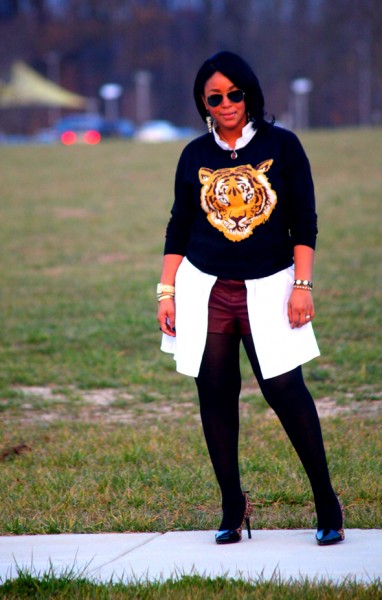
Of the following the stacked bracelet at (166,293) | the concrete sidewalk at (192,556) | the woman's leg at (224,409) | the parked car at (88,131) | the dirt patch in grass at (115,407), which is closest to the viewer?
the concrete sidewalk at (192,556)

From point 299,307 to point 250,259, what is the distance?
259 mm

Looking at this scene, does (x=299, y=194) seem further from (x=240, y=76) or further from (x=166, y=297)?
(x=166, y=297)

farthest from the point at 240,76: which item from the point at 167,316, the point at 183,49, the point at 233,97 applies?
the point at 183,49

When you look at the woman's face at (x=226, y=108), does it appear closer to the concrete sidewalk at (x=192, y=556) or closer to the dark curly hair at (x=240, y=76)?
Result: the dark curly hair at (x=240, y=76)

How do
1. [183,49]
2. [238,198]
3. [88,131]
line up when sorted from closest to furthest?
[238,198], [88,131], [183,49]

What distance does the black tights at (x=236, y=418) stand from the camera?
4.17 meters

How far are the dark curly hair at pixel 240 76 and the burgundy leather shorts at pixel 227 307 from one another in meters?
0.62

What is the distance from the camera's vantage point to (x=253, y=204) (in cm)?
413

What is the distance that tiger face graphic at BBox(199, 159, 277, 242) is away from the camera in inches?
161

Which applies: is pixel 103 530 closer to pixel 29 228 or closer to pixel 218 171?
pixel 218 171

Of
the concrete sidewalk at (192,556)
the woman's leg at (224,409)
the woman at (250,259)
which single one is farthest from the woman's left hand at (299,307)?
the concrete sidewalk at (192,556)

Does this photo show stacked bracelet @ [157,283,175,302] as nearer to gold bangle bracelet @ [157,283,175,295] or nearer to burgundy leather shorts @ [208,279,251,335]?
gold bangle bracelet @ [157,283,175,295]

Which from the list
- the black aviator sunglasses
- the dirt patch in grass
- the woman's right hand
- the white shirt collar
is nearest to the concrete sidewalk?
the woman's right hand

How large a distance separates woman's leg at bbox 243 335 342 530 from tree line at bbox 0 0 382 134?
257 ft
